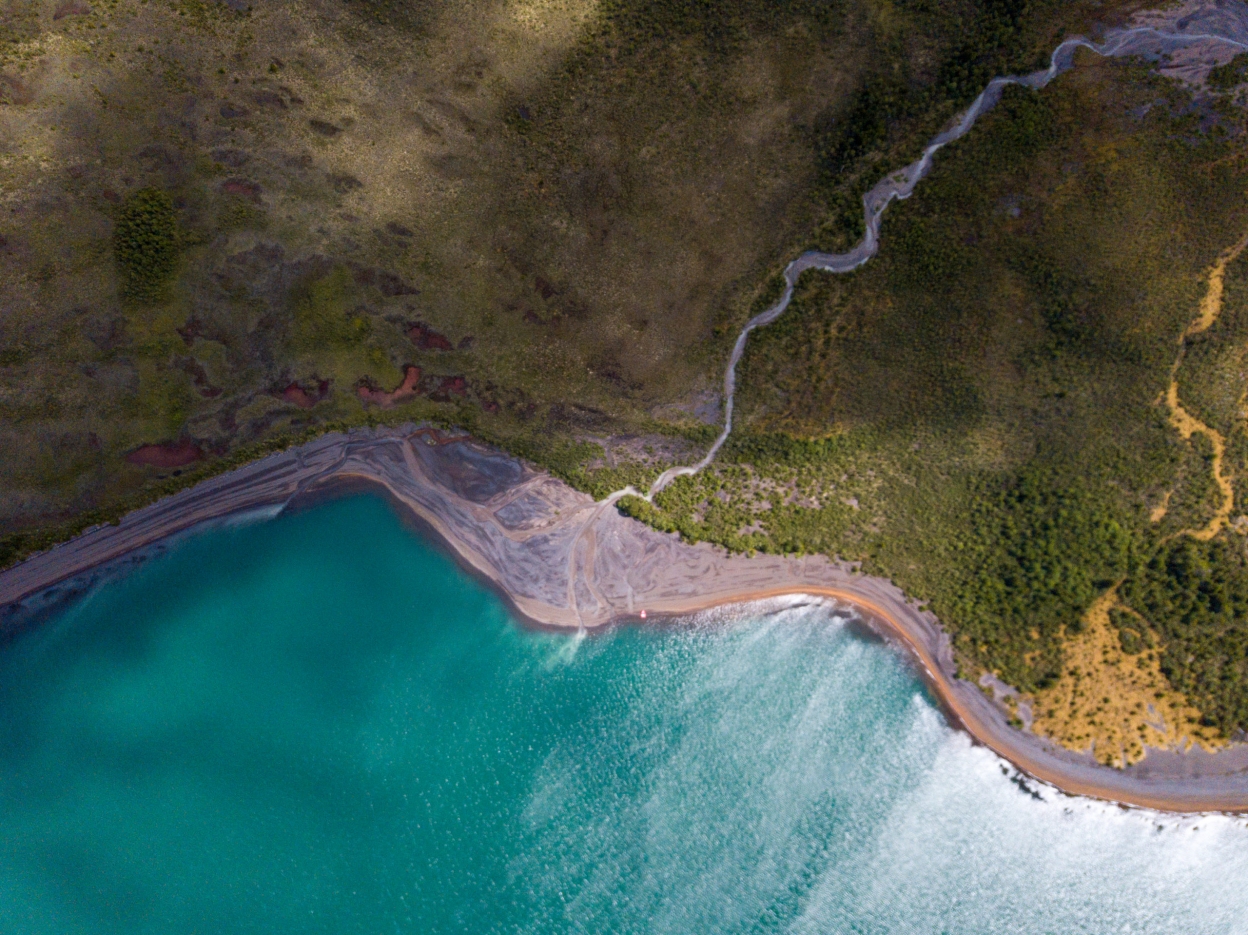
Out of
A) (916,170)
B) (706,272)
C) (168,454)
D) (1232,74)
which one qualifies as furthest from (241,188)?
(1232,74)

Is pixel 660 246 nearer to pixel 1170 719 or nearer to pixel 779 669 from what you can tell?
pixel 779 669

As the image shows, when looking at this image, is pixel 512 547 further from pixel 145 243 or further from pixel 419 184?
pixel 145 243

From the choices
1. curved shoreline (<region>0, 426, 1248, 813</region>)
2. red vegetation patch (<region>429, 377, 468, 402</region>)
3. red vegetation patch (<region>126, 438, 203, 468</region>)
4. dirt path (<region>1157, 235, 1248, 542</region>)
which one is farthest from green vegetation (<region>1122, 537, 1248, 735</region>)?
red vegetation patch (<region>126, 438, 203, 468</region>)

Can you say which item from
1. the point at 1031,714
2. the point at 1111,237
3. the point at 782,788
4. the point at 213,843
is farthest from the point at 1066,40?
the point at 213,843

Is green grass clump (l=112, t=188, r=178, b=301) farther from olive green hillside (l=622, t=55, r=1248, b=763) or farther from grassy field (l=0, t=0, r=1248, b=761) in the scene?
olive green hillside (l=622, t=55, r=1248, b=763)

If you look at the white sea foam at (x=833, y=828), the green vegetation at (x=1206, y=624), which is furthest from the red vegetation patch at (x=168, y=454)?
the green vegetation at (x=1206, y=624)
